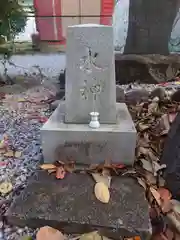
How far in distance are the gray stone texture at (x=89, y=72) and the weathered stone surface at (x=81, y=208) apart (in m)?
0.56

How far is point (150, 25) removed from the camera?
442cm

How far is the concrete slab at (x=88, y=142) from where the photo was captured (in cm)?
182

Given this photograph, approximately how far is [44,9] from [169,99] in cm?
281

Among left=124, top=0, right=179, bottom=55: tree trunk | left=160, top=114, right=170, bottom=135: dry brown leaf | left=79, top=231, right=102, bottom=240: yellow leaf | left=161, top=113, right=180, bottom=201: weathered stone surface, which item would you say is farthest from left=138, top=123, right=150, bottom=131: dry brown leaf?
left=124, top=0, right=179, bottom=55: tree trunk

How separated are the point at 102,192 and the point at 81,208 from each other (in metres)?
0.18

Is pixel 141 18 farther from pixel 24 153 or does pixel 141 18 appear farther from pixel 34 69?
pixel 24 153

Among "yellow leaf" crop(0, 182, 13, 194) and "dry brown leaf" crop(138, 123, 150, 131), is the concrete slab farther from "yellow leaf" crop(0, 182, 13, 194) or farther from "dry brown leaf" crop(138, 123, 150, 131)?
"dry brown leaf" crop(138, 123, 150, 131)

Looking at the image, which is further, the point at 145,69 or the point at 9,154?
the point at 145,69

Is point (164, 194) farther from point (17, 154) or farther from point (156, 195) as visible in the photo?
point (17, 154)

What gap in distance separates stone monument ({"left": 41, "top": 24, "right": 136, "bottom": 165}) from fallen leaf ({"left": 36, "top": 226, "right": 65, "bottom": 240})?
2.11 ft

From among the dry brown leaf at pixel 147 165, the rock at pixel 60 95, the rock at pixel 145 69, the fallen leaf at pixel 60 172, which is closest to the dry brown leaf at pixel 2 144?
the fallen leaf at pixel 60 172

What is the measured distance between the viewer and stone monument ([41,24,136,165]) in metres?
1.76

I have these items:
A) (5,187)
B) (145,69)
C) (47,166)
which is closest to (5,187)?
(5,187)

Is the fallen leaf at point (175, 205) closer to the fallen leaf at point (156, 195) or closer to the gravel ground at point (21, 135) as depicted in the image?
the fallen leaf at point (156, 195)
